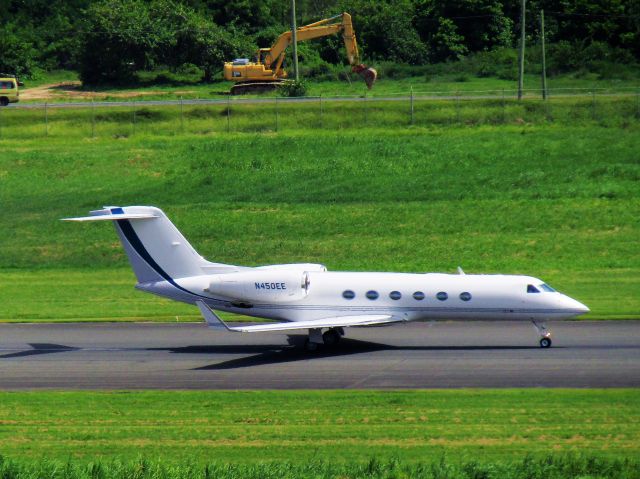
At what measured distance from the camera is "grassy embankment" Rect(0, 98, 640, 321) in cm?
4606

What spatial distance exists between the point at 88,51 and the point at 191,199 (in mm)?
30682

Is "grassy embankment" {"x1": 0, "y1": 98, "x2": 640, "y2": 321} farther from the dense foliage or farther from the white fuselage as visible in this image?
the dense foliage

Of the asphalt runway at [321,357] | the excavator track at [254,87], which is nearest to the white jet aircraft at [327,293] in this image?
the asphalt runway at [321,357]

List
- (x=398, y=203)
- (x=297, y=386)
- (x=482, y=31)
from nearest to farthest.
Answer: (x=297, y=386) → (x=398, y=203) → (x=482, y=31)

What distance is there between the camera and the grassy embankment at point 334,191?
46.1 meters

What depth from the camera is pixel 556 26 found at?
292 ft

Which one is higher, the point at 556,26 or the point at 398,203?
the point at 556,26

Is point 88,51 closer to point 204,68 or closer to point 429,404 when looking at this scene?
point 204,68

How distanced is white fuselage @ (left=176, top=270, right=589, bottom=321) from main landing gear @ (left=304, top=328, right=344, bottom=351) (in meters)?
0.63

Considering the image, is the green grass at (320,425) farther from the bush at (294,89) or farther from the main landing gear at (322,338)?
the bush at (294,89)

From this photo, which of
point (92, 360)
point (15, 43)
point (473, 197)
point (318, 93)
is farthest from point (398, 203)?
point (15, 43)

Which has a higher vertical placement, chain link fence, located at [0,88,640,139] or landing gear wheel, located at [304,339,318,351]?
chain link fence, located at [0,88,640,139]

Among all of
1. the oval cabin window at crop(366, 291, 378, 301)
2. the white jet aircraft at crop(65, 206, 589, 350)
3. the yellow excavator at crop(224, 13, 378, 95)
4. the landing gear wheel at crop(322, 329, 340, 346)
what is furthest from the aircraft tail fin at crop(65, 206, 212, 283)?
the yellow excavator at crop(224, 13, 378, 95)

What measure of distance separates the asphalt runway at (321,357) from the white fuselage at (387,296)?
0.99 metres
